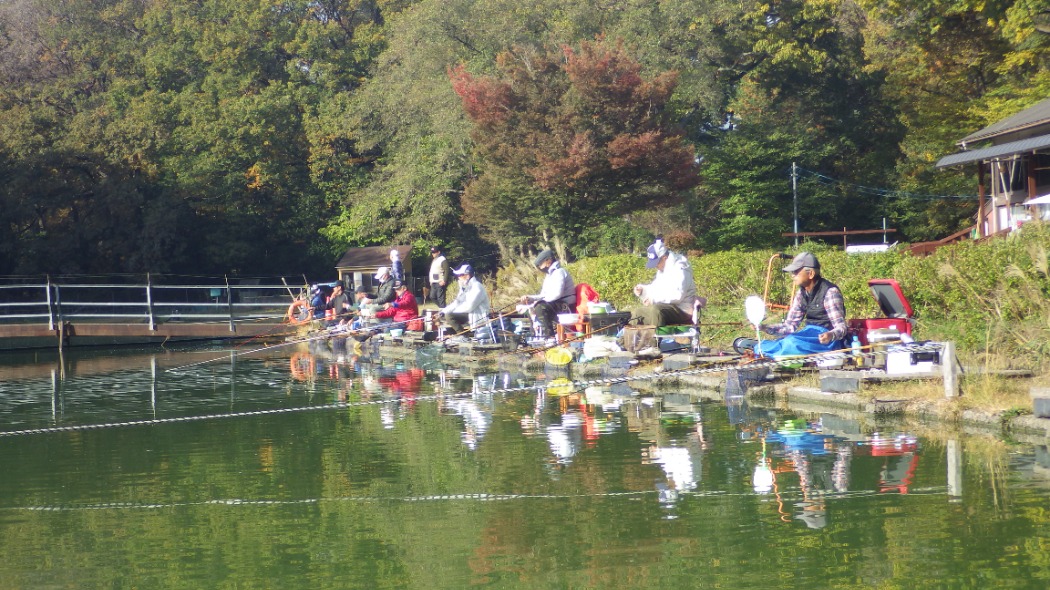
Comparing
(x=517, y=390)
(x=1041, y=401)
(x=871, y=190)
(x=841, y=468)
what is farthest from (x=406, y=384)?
(x=871, y=190)

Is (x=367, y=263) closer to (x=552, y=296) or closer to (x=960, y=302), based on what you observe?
(x=552, y=296)

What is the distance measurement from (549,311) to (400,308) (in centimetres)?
546

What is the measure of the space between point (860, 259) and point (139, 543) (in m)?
12.5

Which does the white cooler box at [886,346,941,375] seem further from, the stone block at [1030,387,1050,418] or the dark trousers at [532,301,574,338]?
the dark trousers at [532,301,574,338]

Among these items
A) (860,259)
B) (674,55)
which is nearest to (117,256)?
(674,55)

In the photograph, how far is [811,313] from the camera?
11617 millimetres

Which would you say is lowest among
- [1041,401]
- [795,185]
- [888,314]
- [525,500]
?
[525,500]

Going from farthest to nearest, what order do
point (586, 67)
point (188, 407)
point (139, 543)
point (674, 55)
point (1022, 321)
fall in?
point (674, 55) → point (586, 67) → point (188, 407) → point (1022, 321) → point (139, 543)

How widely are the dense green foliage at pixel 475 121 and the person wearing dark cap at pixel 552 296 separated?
1319 cm

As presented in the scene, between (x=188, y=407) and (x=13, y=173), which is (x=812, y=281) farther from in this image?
(x=13, y=173)

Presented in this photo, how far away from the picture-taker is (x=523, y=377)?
15.7 m

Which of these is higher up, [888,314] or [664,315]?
[664,315]

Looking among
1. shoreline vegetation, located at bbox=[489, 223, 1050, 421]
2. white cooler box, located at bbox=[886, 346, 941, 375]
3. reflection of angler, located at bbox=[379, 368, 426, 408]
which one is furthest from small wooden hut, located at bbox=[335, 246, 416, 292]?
white cooler box, located at bbox=[886, 346, 941, 375]

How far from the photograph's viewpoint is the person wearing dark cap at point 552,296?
54.7 feet
